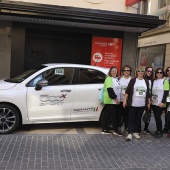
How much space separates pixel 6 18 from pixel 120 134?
518 centimetres

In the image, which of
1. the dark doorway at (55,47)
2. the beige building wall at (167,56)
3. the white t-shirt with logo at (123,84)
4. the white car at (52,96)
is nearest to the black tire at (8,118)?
the white car at (52,96)

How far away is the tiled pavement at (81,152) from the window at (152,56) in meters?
11.1

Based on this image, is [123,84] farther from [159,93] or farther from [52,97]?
[52,97]

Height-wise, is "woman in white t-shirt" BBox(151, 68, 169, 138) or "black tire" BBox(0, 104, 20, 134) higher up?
"woman in white t-shirt" BBox(151, 68, 169, 138)

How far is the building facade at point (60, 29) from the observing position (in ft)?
27.7

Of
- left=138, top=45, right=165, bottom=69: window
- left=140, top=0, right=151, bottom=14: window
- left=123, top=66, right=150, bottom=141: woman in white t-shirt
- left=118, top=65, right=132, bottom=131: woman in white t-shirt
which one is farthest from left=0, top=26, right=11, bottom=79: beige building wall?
left=140, top=0, right=151, bottom=14: window

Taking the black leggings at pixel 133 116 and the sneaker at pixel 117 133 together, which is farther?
the sneaker at pixel 117 133

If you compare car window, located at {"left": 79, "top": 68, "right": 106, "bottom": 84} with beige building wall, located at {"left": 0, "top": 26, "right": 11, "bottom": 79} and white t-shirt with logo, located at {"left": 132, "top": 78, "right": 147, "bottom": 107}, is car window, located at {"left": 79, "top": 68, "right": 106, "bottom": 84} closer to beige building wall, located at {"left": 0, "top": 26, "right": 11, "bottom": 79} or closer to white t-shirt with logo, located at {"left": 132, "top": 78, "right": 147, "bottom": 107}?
white t-shirt with logo, located at {"left": 132, "top": 78, "right": 147, "bottom": 107}

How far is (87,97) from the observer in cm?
686

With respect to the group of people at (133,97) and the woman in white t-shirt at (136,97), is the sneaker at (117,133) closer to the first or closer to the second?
the group of people at (133,97)

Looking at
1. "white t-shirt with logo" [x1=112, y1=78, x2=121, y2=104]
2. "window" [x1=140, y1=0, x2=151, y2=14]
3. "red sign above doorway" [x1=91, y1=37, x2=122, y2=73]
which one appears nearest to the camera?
"white t-shirt with logo" [x1=112, y1=78, x2=121, y2=104]

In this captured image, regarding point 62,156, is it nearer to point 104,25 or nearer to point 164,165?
point 164,165

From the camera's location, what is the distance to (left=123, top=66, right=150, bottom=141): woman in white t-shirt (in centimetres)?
649

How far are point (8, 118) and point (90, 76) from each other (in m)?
2.20
